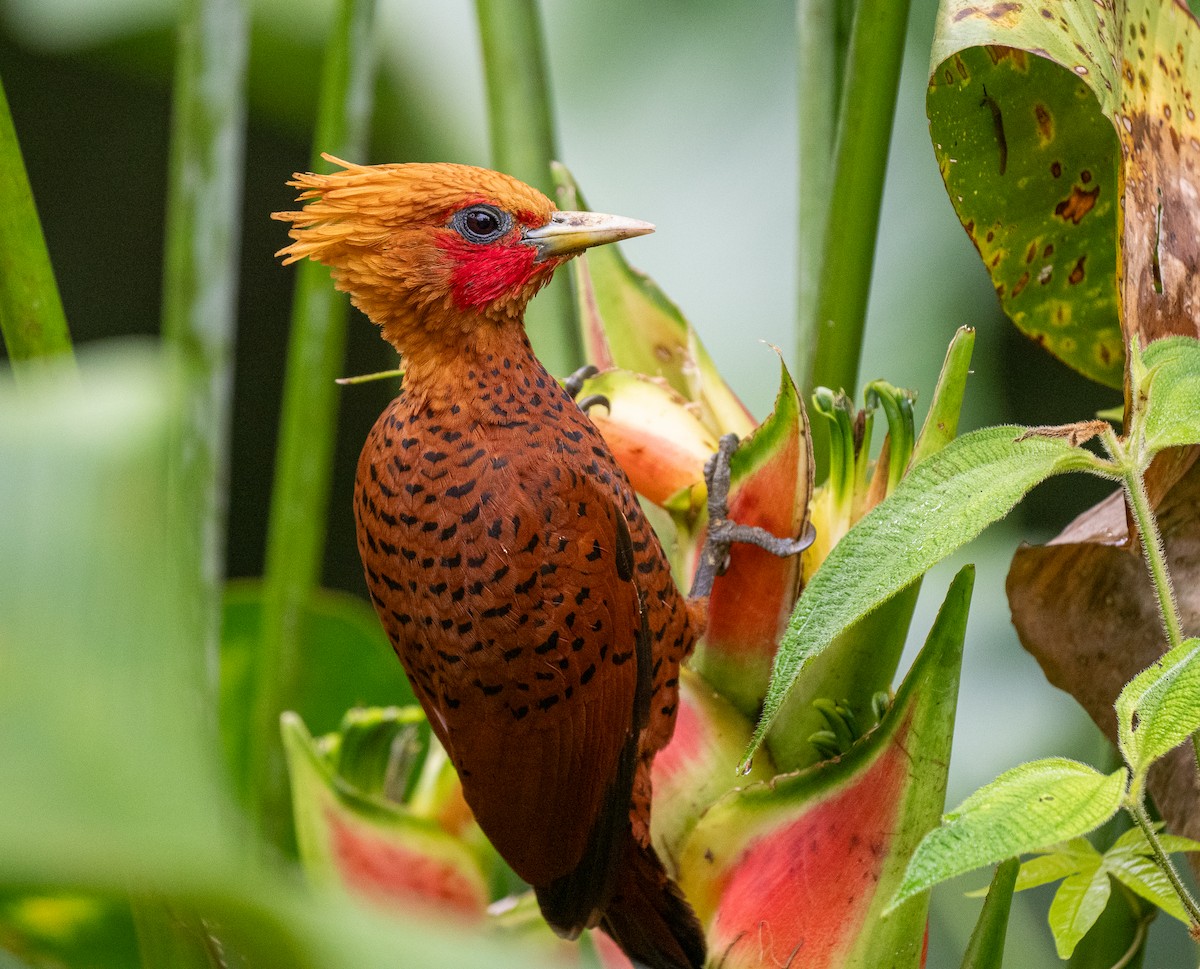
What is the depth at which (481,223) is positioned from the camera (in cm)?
44

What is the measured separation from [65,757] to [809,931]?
0.33m

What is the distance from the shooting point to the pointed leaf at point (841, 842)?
1.25ft

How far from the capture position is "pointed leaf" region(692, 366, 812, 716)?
0.43 m

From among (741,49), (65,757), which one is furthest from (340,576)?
(65,757)

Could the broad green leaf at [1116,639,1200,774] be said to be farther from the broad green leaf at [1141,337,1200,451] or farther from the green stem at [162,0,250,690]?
the green stem at [162,0,250,690]

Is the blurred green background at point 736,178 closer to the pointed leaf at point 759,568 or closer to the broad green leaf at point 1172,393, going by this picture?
the pointed leaf at point 759,568

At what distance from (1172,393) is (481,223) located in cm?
24

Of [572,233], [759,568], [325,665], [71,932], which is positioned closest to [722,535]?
[759,568]

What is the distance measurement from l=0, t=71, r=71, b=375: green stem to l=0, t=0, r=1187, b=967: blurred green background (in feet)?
1.58

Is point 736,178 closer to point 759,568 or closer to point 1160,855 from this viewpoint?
point 759,568

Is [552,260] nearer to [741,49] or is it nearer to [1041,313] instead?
[1041,313]

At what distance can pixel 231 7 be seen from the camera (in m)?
0.47

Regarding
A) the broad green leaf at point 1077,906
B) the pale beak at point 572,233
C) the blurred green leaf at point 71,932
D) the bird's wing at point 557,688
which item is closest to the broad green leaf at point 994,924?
the broad green leaf at point 1077,906

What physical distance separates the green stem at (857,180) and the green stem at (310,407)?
0.23 m
